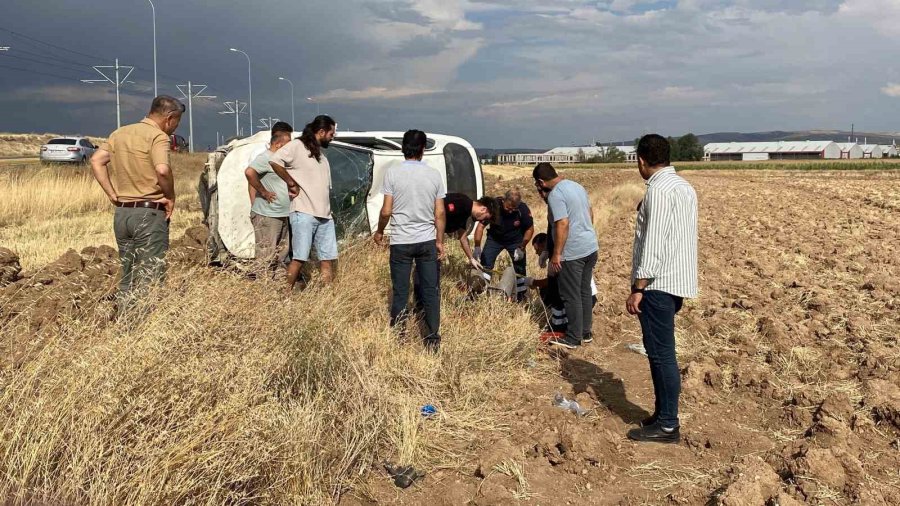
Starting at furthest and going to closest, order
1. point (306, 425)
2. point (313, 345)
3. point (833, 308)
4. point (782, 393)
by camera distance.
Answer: point (833, 308), point (782, 393), point (313, 345), point (306, 425)

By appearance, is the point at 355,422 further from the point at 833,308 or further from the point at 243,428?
the point at 833,308

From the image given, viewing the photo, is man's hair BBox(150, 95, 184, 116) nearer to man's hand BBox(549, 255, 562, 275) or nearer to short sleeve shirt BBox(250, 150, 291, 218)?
short sleeve shirt BBox(250, 150, 291, 218)

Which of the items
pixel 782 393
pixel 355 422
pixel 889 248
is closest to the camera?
pixel 355 422

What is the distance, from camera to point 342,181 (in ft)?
28.9

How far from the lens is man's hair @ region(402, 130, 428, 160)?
5816 mm

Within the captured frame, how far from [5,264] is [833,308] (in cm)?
851

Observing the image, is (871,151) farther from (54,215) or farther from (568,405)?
(568,405)

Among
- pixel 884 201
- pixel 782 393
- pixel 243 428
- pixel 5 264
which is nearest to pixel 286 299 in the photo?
pixel 243 428

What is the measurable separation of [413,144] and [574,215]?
167cm

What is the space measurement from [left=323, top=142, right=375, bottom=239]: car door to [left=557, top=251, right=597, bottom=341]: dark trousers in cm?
307

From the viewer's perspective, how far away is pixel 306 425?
3.72 m

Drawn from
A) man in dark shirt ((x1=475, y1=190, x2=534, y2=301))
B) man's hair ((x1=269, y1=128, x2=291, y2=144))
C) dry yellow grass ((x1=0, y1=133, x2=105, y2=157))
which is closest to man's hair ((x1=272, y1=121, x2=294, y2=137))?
man's hair ((x1=269, y1=128, x2=291, y2=144))

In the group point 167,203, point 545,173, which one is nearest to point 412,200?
point 545,173

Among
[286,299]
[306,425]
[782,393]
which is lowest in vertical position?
[782,393]
